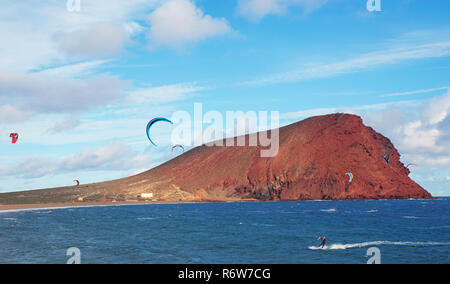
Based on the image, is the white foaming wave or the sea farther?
the white foaming wave

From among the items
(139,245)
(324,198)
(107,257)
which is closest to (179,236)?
(139,245)

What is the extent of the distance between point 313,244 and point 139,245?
21053 millimetres

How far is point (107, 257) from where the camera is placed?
132ft

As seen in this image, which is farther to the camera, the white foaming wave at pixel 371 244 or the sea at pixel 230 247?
the white foaming wave at pixel 371 244

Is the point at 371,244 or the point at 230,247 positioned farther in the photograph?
the point at 371,244
